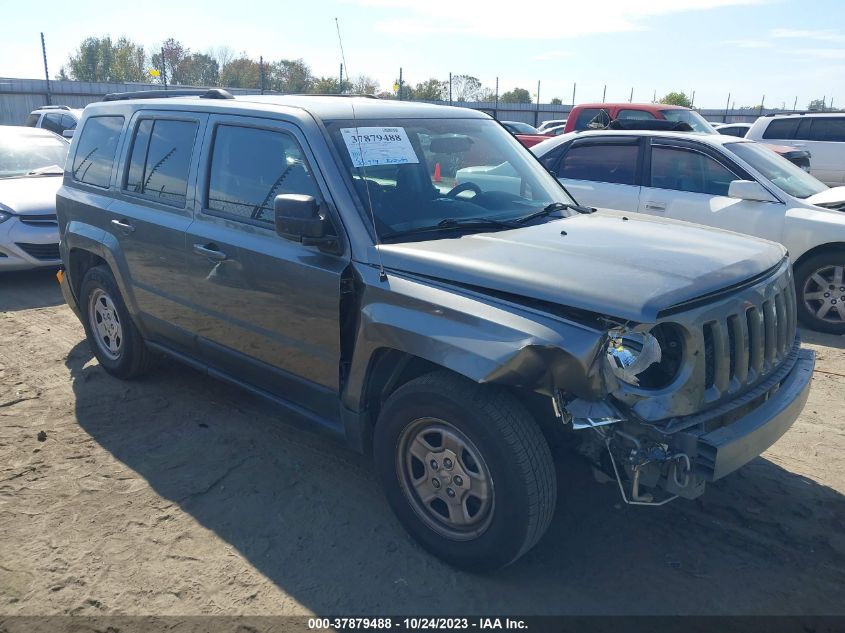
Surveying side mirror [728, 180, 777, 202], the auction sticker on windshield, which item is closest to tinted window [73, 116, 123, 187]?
the auction sticker on windshield

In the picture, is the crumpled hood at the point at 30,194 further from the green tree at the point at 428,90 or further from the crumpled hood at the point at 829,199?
the green tree at the point at 428,90

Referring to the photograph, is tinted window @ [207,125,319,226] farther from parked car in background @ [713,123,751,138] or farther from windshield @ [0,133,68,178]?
parked car in background @ [713,123,751,138]

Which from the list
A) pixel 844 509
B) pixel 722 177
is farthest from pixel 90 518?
pixel 722 177

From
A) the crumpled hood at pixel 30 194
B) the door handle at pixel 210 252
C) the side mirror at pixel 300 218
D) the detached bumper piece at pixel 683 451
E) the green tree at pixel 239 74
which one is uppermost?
the green tree at pixel 239 74

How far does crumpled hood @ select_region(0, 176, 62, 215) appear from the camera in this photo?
26.3 feet

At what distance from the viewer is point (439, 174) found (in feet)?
13.0

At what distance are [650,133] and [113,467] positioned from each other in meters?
5.95

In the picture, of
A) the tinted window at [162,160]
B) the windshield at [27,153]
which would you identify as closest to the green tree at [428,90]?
the windshield at [27,153]

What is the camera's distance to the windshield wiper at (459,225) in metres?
3.47

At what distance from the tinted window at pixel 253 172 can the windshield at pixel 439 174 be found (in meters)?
0.27

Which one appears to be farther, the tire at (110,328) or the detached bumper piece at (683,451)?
the tire at (110,328)

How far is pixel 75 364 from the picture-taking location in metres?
5.73

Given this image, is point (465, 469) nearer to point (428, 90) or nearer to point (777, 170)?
point (777, 170)

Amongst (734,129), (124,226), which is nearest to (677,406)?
(124,226)
